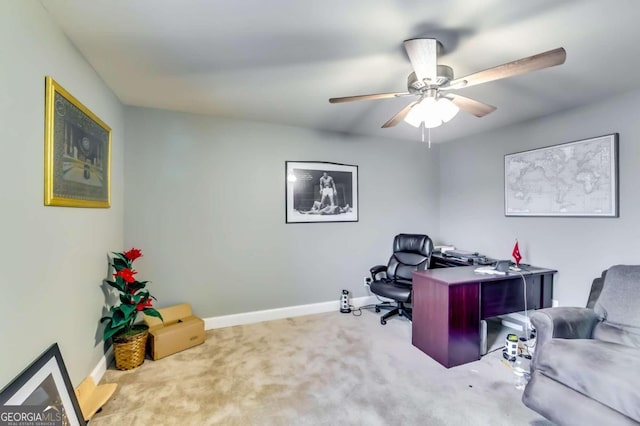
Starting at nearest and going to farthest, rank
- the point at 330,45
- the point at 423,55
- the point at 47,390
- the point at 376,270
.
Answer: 1. the point at 47,390
2. the point at 423,55
3. the point at 330,45
4. the point at 376,270

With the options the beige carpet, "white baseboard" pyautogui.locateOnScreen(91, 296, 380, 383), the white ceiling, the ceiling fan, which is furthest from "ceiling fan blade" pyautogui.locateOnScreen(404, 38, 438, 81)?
"white baseboard" pyautogui.locateOnScreen(91, 296, 380, 383)

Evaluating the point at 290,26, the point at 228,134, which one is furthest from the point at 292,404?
the point at 228,134

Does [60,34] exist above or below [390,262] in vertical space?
above

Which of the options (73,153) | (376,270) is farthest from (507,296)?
(73,153)

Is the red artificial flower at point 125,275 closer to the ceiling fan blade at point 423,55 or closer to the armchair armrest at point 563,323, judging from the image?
the ceiling fan blade at point 423,55

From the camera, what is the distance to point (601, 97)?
2461 millimetres

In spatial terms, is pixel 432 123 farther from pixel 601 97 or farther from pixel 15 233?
pixel 15 233

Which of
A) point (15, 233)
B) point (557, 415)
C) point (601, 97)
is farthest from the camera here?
point (601, 97)

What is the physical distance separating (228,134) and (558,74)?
2.96 meters

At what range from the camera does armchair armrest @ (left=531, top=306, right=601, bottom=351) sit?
1.78 m

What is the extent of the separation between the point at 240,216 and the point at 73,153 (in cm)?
164

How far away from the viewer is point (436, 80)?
1774 millimetres

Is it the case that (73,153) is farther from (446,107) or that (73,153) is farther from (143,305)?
(446,107)

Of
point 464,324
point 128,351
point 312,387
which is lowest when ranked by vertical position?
point 312,387
